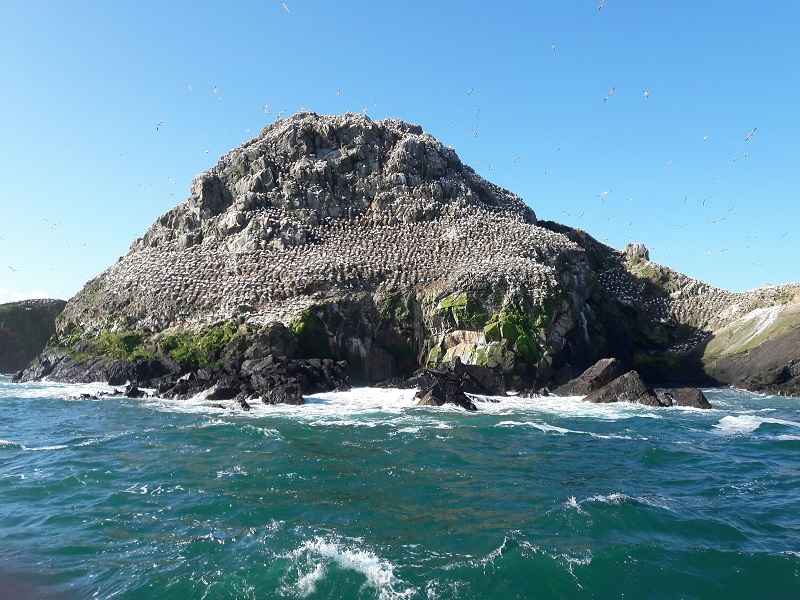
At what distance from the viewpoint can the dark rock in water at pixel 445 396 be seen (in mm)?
31141

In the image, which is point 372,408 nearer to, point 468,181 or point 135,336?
point 135,336

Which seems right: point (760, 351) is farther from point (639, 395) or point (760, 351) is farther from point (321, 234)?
point (321, 234)

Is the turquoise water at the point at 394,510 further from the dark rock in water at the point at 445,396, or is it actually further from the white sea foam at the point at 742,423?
the dark rock in water at the point at 445,396

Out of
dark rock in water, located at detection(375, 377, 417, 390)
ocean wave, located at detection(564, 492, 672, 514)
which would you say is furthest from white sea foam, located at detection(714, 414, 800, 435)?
dark rock in water, located at detection(375, 377, 417, 390)

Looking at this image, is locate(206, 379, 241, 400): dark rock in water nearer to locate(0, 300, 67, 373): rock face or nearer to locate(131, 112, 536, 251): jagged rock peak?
locate(131, 112, 536, 251): jagged rock peak

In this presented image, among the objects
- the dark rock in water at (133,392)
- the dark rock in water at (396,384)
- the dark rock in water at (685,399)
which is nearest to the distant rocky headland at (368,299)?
the dark rock in water at (685,399)

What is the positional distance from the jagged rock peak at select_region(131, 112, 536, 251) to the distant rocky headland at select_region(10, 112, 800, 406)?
0.59 ft

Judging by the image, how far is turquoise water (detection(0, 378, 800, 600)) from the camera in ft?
32.4

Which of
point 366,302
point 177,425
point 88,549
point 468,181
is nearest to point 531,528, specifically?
point 88,549

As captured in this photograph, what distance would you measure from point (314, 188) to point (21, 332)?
3934 centimetres

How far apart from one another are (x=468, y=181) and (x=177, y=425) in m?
43.5

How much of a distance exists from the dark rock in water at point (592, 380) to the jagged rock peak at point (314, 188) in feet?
70.0

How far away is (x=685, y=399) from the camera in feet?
109

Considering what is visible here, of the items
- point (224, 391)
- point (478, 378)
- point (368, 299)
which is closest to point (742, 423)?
point (478, 378)
